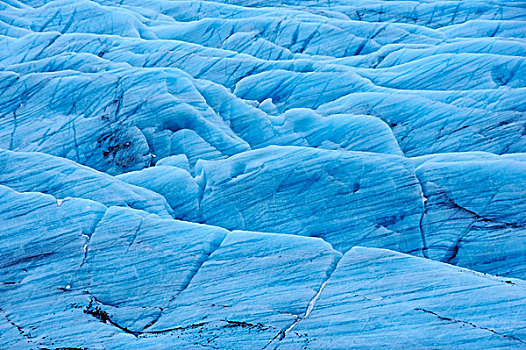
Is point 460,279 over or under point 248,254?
over

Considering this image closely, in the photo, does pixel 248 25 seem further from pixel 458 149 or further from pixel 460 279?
pixel 460 279

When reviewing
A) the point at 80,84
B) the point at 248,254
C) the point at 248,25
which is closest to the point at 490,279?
the point at 248,254

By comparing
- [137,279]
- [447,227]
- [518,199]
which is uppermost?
[518,199]

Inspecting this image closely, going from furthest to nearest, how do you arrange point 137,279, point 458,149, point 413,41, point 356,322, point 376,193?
point 413,41
point 458,149
point 376,193
point 137,279
point 356,322

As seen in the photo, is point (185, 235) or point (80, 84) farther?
point (80, 84)

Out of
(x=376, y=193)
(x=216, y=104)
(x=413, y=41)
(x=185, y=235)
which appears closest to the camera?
(x=185, y=235)

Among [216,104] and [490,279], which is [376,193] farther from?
[216,104]
